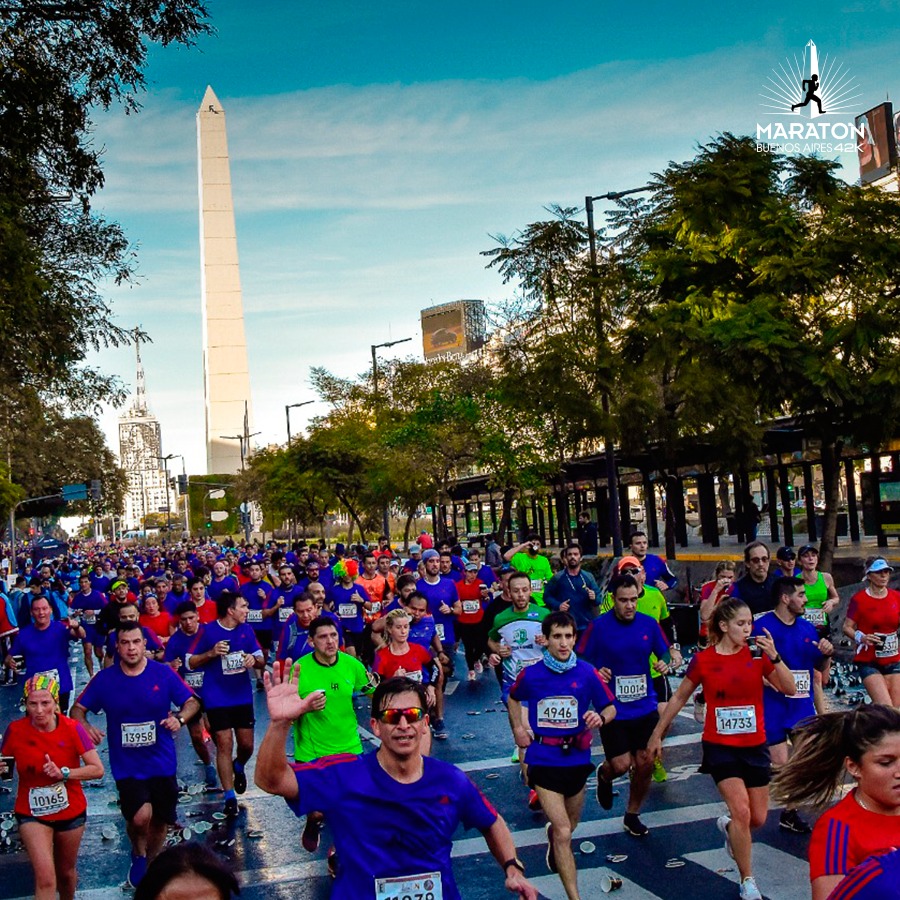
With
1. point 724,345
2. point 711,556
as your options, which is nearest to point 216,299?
point 711,556

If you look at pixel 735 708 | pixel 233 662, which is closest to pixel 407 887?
pixel 735 708

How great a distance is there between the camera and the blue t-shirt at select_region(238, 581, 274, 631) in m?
17.4

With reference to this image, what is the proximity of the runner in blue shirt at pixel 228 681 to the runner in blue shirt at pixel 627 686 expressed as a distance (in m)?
A: 2.97

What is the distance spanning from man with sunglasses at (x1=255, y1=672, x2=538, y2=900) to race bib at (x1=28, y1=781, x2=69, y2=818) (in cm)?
326

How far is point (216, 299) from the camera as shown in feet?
400

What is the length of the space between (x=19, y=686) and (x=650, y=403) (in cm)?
1320

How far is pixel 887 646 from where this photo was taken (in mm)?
10883

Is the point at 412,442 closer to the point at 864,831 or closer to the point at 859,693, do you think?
the point at 859,693

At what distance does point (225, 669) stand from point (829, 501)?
1464 cm

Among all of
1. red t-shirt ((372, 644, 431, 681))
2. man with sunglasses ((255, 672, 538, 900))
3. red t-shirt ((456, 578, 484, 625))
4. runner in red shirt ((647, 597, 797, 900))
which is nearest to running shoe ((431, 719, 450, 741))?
red t-shirt ((372, 644, 431, 681))

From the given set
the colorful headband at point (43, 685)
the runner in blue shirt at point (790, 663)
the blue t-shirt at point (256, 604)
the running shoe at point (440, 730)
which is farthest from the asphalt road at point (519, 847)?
the blue t-shirt at point (256, 604)

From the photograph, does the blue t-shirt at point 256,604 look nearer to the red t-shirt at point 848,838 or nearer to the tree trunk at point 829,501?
the tree trunk at point 829,501

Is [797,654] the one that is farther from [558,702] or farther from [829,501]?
[829,501]

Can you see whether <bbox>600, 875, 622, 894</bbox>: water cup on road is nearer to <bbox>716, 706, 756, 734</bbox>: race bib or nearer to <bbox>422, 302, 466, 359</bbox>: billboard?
<bbox>716, 706, 756, 734</bbox>: race bib
